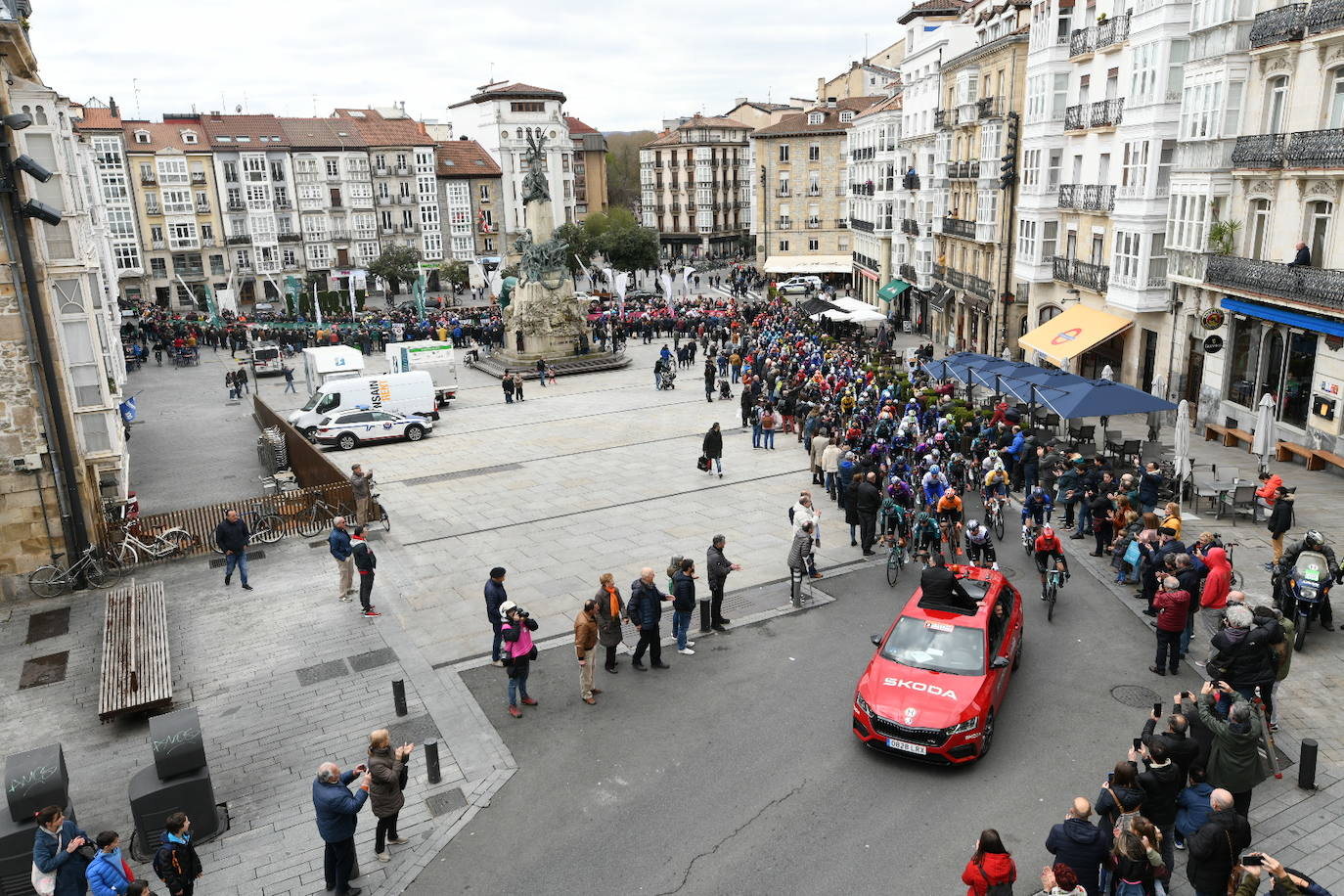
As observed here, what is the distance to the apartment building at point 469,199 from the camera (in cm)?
7981

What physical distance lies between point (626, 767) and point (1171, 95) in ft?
82.9

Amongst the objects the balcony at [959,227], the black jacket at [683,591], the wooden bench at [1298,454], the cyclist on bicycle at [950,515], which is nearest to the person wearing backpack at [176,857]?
the black jacket at [683,591]

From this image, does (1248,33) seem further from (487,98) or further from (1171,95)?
(487,98)

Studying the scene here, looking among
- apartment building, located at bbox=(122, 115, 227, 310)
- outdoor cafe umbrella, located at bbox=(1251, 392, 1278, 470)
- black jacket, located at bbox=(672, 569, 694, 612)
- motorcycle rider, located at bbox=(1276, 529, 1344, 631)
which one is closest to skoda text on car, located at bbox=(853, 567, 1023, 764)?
black jacket, located at bbox=(672, 569, 694, 612)

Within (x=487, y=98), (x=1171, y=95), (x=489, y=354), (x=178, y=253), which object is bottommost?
(x=489, y=354)

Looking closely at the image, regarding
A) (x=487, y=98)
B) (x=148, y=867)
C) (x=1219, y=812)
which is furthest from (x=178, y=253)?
(x=1219, y=812)

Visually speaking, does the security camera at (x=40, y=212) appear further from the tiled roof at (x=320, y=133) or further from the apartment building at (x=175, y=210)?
the tiled roof at (x=320, y=133)

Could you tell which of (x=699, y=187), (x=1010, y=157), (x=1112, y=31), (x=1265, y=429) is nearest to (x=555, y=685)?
(x=1265, y=429)

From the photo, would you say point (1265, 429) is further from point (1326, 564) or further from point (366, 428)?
point (366, 428)

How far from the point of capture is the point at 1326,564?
478 inches

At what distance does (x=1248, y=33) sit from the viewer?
2241cm

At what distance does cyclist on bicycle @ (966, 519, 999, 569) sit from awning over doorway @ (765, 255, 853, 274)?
56.0 meters

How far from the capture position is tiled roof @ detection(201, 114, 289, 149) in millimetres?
69375

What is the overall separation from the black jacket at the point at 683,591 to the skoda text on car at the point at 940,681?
2.88 meters
